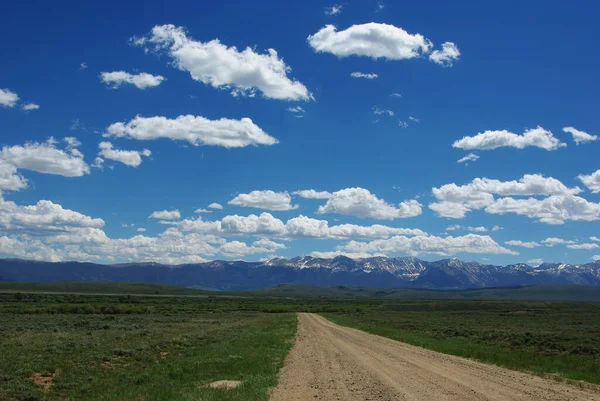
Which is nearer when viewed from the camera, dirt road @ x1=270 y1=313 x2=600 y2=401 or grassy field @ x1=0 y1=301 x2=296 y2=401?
dirt road @ x1=270 y1=313 x2=600 y2=401

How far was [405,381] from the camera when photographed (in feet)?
59.0

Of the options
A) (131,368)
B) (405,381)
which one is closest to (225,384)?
(405,381)

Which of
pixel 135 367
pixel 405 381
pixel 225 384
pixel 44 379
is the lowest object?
pixel 135 367

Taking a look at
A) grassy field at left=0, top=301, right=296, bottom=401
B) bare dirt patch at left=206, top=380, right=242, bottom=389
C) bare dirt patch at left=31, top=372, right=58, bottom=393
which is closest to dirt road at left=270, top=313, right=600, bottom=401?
grassy field at left=0, top=301, right=296, bottom=401

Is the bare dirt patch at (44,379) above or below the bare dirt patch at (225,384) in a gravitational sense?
below

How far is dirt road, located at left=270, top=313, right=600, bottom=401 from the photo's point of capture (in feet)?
50.4

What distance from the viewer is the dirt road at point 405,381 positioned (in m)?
15.4

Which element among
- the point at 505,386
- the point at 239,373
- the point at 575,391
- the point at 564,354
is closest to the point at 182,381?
the point at 239,373

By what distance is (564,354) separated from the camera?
98.0 ft

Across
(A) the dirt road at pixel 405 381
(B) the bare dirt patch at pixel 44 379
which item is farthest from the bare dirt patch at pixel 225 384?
(B) the bare dirt patch at pixel 44 379

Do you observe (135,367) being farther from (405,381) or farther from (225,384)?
(405,381)

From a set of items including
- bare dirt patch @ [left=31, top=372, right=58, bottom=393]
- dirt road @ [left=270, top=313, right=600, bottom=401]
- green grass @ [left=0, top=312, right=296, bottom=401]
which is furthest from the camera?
bare dirt patch @ [left=31, top=372, right=58, bottom=393]

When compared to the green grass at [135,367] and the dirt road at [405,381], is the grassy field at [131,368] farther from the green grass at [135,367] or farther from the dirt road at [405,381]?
the dirt road at [405,381]

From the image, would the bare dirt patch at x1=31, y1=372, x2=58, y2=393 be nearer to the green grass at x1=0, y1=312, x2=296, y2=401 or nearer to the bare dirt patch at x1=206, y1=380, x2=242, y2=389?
the green grass at x1=0, y1=312, x2=296, y2=401
